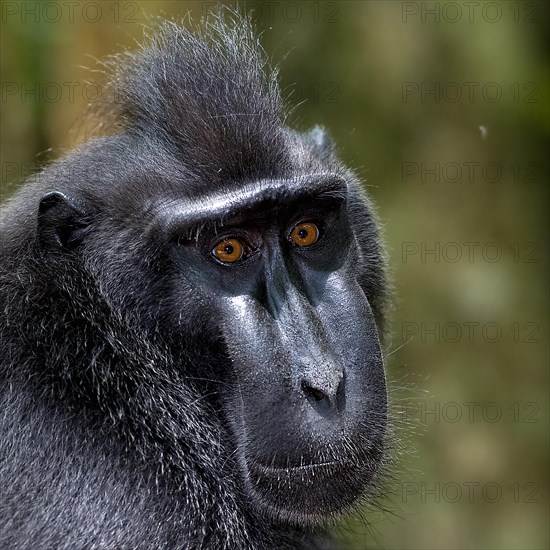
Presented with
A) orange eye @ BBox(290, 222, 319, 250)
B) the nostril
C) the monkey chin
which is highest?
orange eye @ BBox(290, 222, 319, 250)

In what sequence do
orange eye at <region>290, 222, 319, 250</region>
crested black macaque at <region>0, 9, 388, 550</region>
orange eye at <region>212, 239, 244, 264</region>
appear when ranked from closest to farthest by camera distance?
crested black macaque at <region>0, 9, 388, 550</region> < orange eye at <region>212, 239, 244, 264</region> < orange eye at <region>290, 222, 319, 250</region>

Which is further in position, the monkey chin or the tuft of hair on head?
the tuft of hair on head

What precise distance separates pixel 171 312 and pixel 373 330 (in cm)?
104

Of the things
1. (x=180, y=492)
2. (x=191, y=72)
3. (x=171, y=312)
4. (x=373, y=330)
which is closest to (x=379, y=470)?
(x=373, y=330)

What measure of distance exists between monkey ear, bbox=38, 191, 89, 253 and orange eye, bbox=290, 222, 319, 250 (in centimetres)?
110

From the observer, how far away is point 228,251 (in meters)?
4.62

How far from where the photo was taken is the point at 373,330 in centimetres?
465

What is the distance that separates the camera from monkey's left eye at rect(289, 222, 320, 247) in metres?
4.80

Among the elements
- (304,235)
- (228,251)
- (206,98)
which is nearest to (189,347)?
(228,251)

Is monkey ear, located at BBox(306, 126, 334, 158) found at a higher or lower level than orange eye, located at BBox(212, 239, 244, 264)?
lower

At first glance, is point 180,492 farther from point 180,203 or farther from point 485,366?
point 485,366

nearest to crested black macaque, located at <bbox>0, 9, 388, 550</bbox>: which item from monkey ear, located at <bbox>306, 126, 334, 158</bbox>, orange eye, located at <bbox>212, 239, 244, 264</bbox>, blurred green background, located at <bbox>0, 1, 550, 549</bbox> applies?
orange eye, located at <bbox>212, 239, 244, 264</bbox>

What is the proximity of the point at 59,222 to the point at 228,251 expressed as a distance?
90 cm

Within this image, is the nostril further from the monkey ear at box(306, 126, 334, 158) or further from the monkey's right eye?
the monkey ear at box(306, 126, 334, 158)
